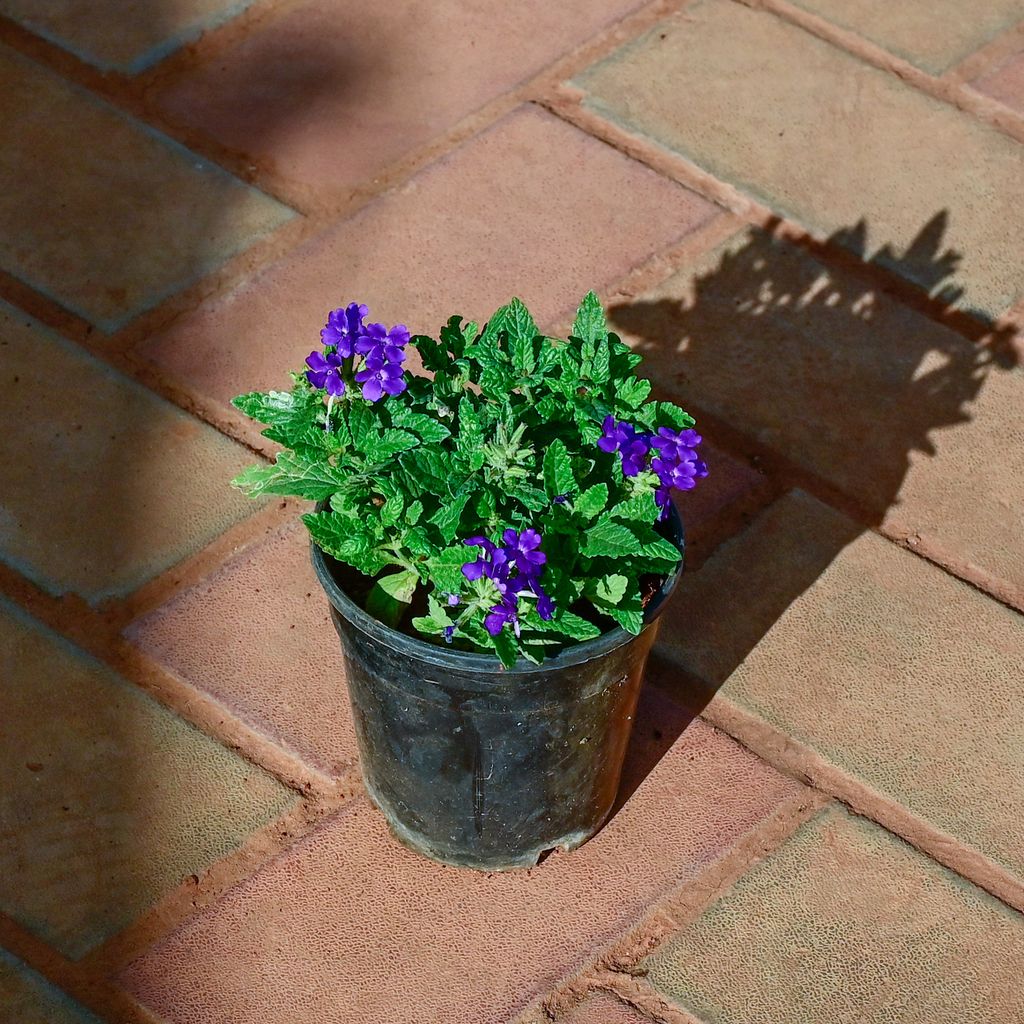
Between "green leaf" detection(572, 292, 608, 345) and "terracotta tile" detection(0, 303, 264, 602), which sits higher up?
"green leaf" detection(572, 292, 608, 345)

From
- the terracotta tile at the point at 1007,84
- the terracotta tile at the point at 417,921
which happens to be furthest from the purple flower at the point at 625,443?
the terracotta tile at the point at 1007,84

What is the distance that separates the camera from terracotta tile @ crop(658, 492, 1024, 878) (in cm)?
237

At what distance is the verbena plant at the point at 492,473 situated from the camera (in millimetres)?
1827

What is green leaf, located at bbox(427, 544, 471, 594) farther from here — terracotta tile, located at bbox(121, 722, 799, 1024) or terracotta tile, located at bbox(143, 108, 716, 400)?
terracotta tile, located at bbox(143, 108, 716, 400)

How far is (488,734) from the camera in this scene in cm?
201

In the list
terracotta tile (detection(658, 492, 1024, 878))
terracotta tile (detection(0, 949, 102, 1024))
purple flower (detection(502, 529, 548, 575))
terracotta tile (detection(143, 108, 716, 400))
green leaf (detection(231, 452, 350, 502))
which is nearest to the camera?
purple flower (detection(502, 529, 548, 575))

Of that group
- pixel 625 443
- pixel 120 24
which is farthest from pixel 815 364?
pixel 120 24

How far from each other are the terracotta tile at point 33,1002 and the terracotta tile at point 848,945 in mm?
755

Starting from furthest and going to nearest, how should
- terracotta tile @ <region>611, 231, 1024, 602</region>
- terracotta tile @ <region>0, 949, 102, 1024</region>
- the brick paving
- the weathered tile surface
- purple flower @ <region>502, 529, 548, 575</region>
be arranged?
the weathered tile surface, terracotta tile @ <region>611, 231, 1024, 602</region>, the brick paving, terracotta tile @ <region>0, 949, 102, 1024</region>, purple flower @ <region>502, 529, 548, 575</region>

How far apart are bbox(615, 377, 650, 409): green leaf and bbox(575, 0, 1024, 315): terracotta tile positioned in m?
1.32

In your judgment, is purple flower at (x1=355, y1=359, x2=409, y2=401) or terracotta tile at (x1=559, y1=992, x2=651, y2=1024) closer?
purple flower at (x1=355, y1=359, x2=409, y2=401)

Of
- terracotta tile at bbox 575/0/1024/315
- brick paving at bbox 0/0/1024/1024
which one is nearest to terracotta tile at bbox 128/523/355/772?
brick paving at bbox 0/0/1024/1024

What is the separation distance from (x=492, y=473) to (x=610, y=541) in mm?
158

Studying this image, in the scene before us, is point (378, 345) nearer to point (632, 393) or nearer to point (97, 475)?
point (632, 393)
